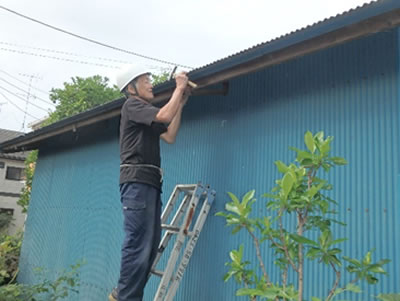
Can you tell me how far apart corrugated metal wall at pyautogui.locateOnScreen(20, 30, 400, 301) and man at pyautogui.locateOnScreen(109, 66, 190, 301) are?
0.76 meters

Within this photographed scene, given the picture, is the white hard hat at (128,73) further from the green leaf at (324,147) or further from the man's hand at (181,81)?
the green leaf at (324,147)

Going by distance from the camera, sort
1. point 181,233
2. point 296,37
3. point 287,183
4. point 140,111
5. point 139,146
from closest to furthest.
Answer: point 287,183
point 296,37
point 140,111
point 139,146
point 181,233

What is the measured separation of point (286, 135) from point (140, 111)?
3.85ft

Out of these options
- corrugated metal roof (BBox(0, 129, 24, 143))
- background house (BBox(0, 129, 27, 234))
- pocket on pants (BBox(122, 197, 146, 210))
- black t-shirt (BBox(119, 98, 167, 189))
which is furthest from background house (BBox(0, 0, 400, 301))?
corrugated metal roof (BBox(0, 129, 24, 143))

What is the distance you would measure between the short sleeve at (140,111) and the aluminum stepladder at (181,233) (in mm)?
956

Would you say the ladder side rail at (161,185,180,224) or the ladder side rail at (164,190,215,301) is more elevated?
the ladder side rail at (161,185,180,224)

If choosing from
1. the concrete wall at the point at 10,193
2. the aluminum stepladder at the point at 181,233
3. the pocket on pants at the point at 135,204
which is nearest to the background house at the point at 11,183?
the concrete wall at the point at 10,193

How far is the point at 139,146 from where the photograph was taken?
2.89 m

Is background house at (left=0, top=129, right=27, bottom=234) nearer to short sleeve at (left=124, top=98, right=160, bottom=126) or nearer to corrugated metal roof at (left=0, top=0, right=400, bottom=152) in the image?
corrugated metal roof at (left=0, top=0, right=400, bottom=152)

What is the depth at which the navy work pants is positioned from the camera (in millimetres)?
2584

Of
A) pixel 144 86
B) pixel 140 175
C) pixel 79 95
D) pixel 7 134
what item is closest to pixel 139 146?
pixel 140 175

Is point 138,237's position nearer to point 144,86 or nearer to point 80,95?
point 144,86

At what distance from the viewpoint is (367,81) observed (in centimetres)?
256

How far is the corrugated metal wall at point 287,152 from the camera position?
2387 mm
